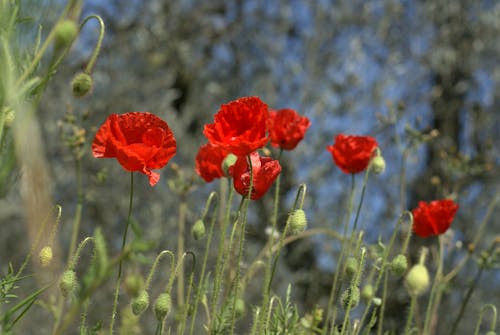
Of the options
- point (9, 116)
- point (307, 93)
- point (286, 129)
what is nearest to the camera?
point (9, 116)

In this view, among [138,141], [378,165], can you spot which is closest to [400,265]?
[378,165]

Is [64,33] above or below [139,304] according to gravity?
above

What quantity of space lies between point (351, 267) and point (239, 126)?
0.87ft

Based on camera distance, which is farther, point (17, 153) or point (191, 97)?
point (191, 97)

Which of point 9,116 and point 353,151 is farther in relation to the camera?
point 353,151

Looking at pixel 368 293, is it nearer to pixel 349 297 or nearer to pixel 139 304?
pixel 349 297

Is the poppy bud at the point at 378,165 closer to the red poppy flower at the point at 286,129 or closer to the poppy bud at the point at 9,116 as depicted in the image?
the red poppy flower at the point at 286,129

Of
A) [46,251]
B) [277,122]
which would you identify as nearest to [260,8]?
[277,122]

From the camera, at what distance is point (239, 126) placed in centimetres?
99

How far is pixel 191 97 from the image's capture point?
516 centimetres

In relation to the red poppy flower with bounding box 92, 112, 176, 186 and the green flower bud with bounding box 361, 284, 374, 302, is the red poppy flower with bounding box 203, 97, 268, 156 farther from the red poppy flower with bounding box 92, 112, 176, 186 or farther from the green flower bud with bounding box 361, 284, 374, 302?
the green flower bud with bounding box 361, 284, 374, 302

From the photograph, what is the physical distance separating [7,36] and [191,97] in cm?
448

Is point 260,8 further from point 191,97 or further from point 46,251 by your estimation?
point 46,251

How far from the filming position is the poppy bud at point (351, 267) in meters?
1.00
